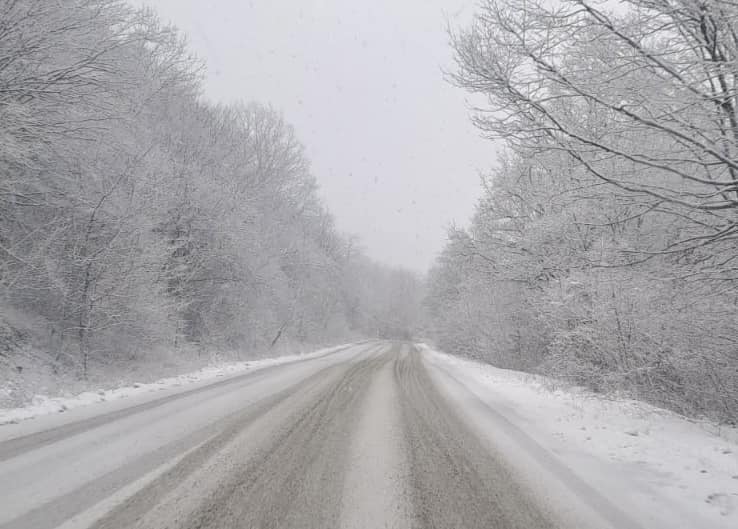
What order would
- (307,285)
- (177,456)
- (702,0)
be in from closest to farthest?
1. (702,0)
2. (177,456)
3. (307,285)

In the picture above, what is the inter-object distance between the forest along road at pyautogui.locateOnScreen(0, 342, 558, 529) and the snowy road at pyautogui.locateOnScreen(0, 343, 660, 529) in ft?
0.04

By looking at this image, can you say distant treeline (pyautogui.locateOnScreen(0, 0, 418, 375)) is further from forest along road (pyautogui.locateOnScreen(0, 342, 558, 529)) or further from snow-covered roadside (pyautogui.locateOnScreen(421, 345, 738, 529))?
snow-covered roadside (pyautogui.locateOnScreen(421, 345, 738, 529))

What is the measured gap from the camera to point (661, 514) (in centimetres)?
316

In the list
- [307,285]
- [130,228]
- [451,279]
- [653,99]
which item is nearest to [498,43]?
[653,99]

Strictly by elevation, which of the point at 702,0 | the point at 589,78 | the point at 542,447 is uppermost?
the point at 702,0

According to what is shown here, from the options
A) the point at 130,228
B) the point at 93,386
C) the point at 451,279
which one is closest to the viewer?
the point at 93,386

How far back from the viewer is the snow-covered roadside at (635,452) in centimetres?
330

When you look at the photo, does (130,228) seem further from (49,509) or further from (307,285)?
(307,285)

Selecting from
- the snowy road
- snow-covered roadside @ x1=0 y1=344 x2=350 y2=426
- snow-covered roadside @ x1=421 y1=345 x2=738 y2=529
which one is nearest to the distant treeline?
snow-covered roadside @ x1=0 y1=344 x2=350 y2=426

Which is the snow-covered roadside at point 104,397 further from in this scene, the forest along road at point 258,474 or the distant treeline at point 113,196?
the distant treeline at point 113,196

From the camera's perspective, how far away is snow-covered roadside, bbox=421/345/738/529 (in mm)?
3297

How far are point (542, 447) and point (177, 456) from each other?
13.4 ft

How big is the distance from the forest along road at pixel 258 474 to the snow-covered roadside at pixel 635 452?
30.4 inches

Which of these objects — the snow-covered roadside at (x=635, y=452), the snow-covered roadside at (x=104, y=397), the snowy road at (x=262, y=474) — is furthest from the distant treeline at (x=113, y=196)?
the snow-covered roadside at (x=635, y=452)
